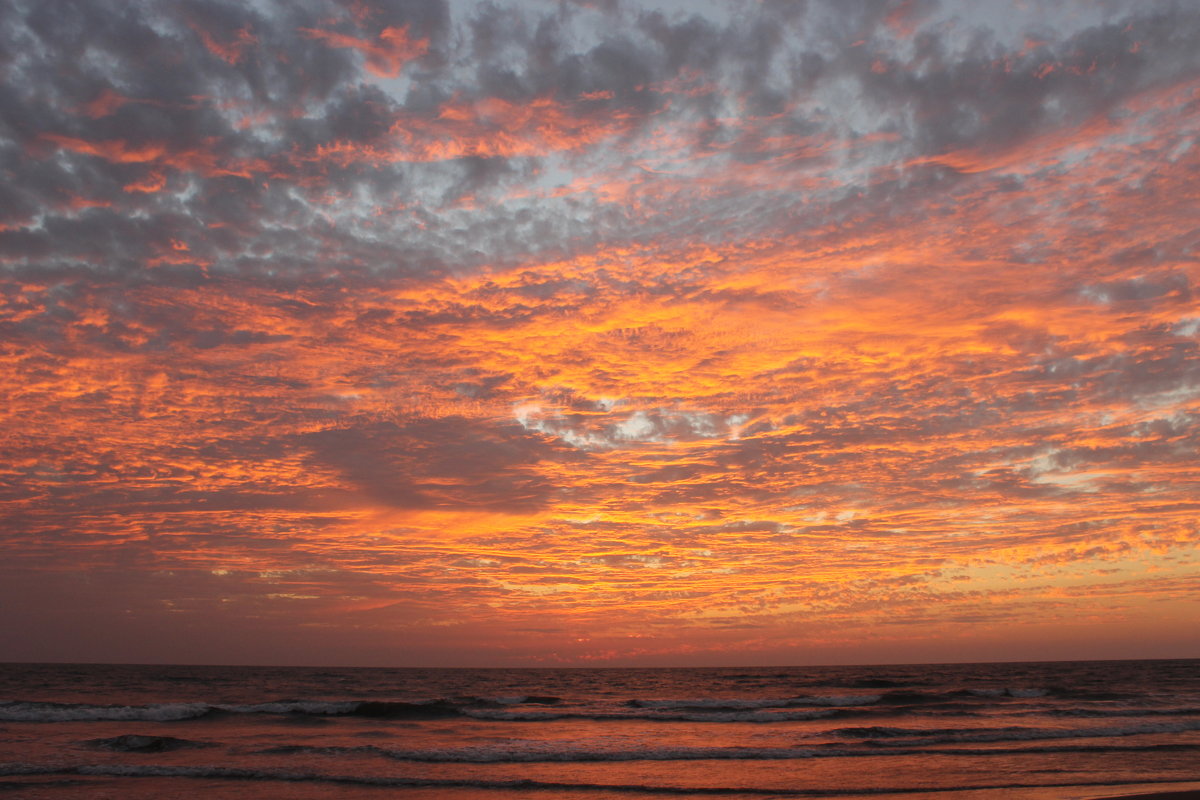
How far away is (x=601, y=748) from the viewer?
77.8ft

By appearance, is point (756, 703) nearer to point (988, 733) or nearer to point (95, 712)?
point (988, 733)

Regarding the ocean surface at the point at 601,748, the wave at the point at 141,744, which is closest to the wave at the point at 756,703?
the ocean surface at the point at 601,748

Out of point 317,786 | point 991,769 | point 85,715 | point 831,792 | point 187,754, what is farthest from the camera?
point 85,715

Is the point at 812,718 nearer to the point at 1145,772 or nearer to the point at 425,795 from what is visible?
the point at 1145,772

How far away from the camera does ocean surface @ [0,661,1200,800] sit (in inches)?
661

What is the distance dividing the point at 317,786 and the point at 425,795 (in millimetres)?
2592

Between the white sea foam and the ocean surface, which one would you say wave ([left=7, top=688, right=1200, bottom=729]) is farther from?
the ocean surface

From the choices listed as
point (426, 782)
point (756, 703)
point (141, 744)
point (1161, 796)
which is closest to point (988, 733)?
point (1161, 796)

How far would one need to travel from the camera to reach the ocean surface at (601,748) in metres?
16.8

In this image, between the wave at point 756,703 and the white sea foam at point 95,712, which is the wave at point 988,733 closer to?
the wave at point 756,703

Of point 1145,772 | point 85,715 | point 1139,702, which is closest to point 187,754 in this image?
point 85,715

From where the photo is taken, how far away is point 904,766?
19594 millimetres

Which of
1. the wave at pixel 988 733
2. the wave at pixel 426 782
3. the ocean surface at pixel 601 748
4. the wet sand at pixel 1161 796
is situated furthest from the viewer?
the wave at pixel 988 733

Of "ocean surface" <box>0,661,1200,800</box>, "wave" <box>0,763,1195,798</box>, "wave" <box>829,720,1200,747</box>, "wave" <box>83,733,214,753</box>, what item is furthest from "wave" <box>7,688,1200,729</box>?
"wave" <box>0,763,1195,798</box>
